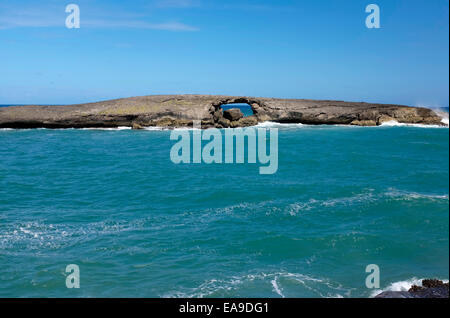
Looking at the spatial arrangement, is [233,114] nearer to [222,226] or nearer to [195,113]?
[195,113]

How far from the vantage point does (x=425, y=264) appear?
9609 millimetres

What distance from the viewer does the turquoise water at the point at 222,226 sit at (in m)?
9.84

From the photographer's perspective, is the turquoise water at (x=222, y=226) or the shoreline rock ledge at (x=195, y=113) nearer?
the turquoise water at (x=222, y=226)

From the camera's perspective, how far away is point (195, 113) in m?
49.5

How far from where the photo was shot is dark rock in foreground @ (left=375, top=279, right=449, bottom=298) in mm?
7516

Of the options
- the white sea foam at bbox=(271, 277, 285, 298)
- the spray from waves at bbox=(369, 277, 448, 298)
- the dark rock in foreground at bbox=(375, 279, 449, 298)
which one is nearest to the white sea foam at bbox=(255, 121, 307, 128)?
the white sea foam at bbox=(271, 277, 285, 298)

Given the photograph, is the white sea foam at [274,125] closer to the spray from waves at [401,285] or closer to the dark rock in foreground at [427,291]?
the spray from waves at [401,285]

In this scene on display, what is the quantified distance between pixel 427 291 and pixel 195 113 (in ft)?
142

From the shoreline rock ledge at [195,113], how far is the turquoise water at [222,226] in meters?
24.6

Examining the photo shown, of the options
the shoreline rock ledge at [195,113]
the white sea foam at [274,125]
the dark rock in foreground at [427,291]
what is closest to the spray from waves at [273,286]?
the dark rock in foreground at [427,291]

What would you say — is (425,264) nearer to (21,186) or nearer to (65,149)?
(21,186)

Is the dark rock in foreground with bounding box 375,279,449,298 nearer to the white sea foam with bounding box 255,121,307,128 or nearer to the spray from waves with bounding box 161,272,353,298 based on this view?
the spray from waves with bounding box 161,272,353,298
